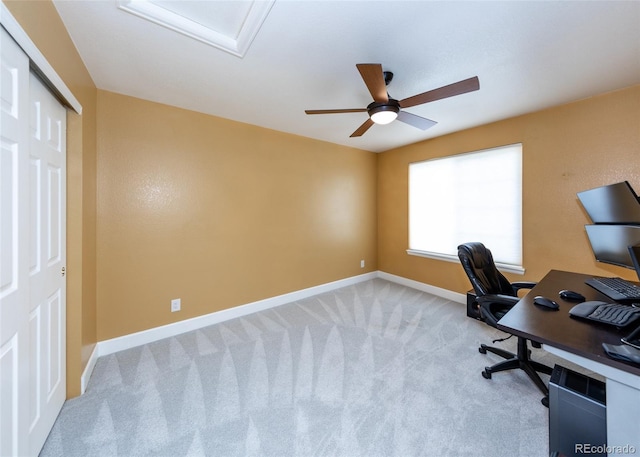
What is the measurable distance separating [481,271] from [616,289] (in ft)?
2.61

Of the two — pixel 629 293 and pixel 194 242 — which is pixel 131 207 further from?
pixel 629 293

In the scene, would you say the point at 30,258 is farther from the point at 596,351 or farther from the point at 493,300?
the point at 493,300

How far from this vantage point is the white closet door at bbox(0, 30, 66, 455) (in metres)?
1.03

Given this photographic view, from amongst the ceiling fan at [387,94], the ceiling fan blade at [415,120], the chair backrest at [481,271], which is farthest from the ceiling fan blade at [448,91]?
the chair backrest at [481,271]

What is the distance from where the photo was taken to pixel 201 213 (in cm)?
282

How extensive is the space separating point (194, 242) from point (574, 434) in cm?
325

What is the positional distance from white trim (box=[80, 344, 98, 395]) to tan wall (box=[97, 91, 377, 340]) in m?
0.18

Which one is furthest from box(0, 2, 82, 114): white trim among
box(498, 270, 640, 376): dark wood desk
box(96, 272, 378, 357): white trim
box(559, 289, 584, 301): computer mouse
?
box(559, 289, 584, 301): computer mouse

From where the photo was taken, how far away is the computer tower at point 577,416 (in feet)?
3.57

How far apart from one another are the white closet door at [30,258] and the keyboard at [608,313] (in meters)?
2.70

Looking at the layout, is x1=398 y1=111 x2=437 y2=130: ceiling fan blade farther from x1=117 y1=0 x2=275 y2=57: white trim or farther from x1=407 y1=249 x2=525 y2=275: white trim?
x1=407 y1=249 x2=525 y2=275: white trim

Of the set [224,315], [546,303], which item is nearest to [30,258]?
[224,315]

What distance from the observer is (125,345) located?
239 centimetres

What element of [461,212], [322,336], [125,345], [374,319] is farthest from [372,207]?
[125,345]
